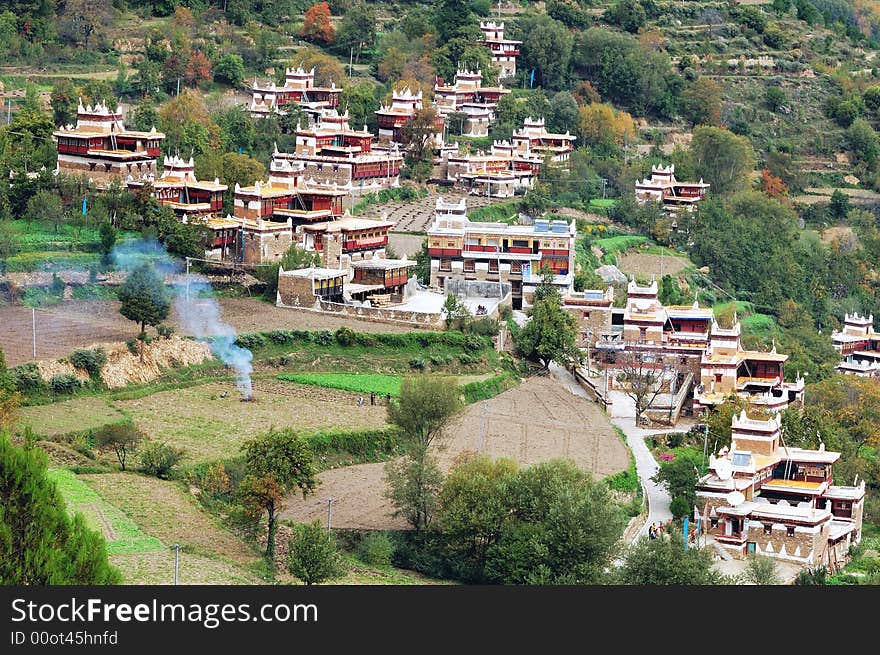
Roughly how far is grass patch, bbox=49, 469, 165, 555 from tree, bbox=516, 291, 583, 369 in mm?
16943

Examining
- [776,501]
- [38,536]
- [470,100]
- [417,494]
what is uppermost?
[470,100]

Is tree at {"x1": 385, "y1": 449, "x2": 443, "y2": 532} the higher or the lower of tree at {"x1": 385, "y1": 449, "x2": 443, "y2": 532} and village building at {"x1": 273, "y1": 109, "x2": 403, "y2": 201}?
the lower

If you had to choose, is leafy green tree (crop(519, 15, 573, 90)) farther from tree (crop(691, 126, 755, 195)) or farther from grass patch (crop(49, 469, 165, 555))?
grass patch (crop(49, 469, 165, 555))

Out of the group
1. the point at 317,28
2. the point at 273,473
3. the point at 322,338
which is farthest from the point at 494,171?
the point at 273,473

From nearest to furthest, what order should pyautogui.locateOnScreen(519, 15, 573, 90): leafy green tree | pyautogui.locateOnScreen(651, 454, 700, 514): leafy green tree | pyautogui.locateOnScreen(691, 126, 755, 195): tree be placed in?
pyautogui.locateOnScreen(651, 454, 700, 514): leafy green tree → pyautogui.locateOnScreen(691, 126, 755, 195): tree → pyautogui.locateOnScreen(519, 15, 573, 90): leafy green tree

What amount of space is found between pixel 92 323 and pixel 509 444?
32.5 ft

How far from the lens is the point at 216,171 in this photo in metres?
62.4

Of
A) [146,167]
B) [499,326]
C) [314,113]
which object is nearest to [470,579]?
[499,326]

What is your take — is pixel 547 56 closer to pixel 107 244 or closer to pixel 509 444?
pixel 107 244

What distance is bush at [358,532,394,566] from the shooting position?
132ft

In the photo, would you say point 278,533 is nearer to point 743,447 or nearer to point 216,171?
point 743,447

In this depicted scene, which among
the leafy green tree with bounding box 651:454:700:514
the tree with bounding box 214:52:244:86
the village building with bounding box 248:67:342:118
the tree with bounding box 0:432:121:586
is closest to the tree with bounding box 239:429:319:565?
the tree with bounding box 0:432:121:586

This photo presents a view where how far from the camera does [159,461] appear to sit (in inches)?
1654

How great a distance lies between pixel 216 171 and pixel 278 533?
934 inches
